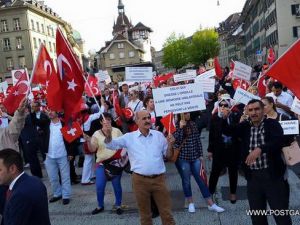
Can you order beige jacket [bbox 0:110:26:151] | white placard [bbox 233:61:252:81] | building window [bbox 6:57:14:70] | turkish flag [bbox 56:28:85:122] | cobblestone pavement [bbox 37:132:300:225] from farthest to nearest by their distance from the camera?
building window [bbox 6:57:14:70]
white placard [bbox 233:61:252:81]
cobblestone pavement [bbox 37:132:300:225]
turkish flag [bbox 56:28:85:122]
beige jacket [bbox 0:110:26:151]

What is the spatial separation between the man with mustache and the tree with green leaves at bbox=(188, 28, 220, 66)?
326 ft

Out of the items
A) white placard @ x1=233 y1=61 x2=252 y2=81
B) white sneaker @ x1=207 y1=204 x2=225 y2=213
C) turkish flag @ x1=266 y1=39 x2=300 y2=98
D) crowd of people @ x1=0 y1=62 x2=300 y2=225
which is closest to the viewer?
crowd of people @ x1=0 y1=62 x2=300 y2=225

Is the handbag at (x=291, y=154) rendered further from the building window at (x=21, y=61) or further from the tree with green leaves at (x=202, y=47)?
the tree with green leaves at (x=202, y=47)

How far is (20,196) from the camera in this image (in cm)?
334

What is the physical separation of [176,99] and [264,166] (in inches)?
76.2

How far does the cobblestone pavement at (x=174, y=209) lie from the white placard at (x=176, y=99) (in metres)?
1.69

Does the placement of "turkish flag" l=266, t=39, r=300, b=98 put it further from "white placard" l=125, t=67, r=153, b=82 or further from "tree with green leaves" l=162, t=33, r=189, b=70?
"tree with green leaves" l=162, t=33, r=189, b=70

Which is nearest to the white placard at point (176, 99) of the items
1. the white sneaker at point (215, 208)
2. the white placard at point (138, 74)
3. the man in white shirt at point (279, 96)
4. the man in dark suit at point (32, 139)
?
the white sneaker at point (215, 208)

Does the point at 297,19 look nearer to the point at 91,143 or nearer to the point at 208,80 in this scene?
the point at 208,80

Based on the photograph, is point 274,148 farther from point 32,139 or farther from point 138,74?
point 138,74

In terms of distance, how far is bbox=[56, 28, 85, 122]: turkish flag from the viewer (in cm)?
616

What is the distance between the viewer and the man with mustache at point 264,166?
470cm

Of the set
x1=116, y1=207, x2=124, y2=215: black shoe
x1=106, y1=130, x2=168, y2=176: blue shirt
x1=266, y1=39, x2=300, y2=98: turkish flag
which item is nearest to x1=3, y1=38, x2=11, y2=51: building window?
x1=116, y1=207, x2=124, y2=215: black shoe

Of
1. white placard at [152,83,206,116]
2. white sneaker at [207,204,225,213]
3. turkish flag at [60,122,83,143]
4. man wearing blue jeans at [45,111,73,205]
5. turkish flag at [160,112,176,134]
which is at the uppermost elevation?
white placard at [152,83,206,116]
